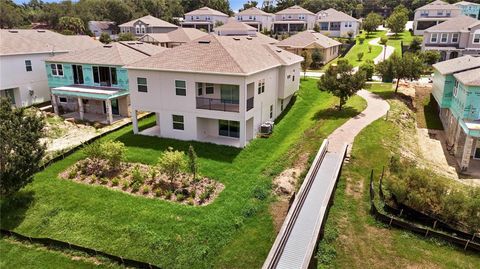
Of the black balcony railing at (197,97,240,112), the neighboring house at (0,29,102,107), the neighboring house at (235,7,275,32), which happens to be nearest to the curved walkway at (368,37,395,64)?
the neighboring house at (235,7,275,32)

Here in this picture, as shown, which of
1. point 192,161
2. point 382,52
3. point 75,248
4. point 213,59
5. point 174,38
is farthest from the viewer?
point 174,38

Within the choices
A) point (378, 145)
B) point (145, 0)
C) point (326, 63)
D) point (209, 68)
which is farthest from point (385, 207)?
point (145, 0)

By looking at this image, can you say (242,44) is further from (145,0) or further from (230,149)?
(145,0)

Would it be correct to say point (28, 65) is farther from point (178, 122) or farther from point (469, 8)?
point (469, 8)

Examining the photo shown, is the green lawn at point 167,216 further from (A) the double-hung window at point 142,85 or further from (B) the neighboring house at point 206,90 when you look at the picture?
(A) the double-hung window at point 142,85

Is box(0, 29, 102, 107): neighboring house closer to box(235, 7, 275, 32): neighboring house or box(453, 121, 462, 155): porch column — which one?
box(453, 121, 462, 155): porch column

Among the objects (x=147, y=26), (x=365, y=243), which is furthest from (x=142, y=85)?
(x=147, y=26)
